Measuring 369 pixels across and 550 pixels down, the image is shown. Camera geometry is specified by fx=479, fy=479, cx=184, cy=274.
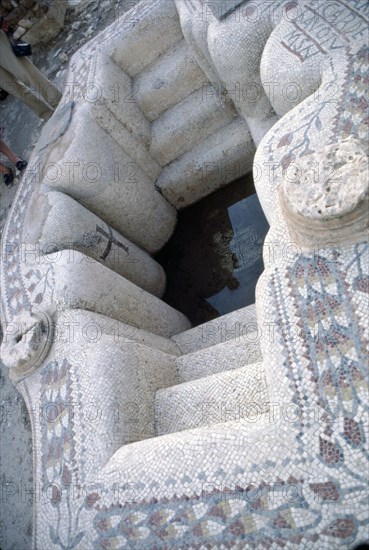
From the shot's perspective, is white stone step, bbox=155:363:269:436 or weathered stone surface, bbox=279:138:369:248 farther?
white stone step, bbox=155:363:269:436

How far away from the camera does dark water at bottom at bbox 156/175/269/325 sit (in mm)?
4043

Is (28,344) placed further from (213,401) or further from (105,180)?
(105,180)

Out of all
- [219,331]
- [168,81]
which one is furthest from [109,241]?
[168,81]

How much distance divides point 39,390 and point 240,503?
137 cm

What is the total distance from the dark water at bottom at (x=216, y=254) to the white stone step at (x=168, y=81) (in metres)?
0.94

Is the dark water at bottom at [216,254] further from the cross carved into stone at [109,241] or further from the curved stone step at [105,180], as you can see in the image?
the cross carved into stone at [109,241]

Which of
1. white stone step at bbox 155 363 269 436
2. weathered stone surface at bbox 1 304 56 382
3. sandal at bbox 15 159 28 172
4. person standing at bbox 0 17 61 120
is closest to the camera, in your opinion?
white stone step at bbox 155 363 269 436

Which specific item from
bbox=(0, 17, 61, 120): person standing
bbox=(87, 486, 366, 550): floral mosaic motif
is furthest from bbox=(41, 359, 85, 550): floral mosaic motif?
bbox=(0, 17, 61, 120): person standing

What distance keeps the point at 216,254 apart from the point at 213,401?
1937 mm

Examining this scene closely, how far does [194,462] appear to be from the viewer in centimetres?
205

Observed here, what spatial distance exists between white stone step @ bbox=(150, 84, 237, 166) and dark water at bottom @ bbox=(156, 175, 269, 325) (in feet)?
1.74

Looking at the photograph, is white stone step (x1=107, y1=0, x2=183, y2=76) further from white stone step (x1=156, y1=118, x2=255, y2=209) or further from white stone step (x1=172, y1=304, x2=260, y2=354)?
white stone step (x1=172, y1=304, x2=260, y2=354)

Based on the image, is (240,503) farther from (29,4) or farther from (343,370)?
(29,4)

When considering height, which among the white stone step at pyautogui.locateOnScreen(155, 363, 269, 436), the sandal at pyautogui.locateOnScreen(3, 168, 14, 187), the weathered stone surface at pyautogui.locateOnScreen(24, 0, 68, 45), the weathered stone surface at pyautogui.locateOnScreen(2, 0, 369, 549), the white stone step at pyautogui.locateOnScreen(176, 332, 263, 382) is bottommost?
the white stone step at pyautogui.locateOnScreen(176, 332, 263, 382)
